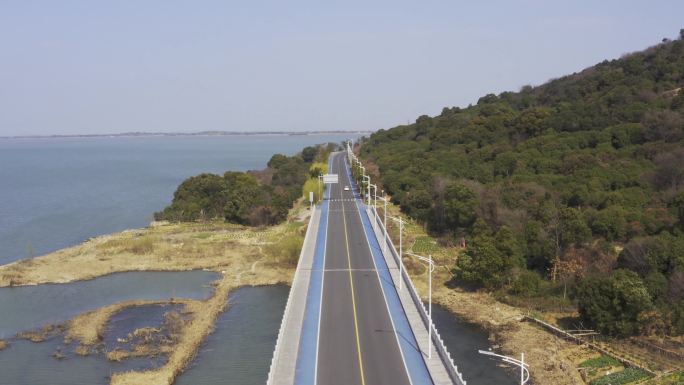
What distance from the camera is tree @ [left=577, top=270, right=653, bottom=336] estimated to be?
34.8 meters

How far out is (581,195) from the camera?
5888 cm

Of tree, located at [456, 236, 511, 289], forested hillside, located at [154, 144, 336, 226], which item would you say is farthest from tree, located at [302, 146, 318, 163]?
tree, located at [456, 236, 511, 289]

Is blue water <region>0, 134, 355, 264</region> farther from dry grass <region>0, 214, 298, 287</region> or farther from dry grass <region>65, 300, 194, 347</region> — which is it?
dry grass <region>65, 300, 194, 347</region>

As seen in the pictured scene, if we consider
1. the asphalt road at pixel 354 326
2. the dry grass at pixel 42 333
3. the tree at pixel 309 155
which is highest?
the tree at pixel 309 155

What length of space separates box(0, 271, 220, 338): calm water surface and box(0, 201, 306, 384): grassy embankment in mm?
1420

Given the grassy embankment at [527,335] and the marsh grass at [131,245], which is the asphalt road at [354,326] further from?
the marsh grass at [131,245]

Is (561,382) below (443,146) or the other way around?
below

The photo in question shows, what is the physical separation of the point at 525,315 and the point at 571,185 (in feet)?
87.6

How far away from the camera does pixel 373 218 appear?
6819 cm

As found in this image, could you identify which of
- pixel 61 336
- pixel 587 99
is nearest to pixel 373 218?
pixel 61 336

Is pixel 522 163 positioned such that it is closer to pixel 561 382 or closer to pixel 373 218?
pixel 373 218

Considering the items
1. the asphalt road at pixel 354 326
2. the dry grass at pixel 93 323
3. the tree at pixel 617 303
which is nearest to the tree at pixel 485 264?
the asphalt road at pixel 354 326

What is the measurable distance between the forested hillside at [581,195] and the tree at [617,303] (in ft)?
0.25

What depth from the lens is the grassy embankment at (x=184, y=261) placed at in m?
41.4
